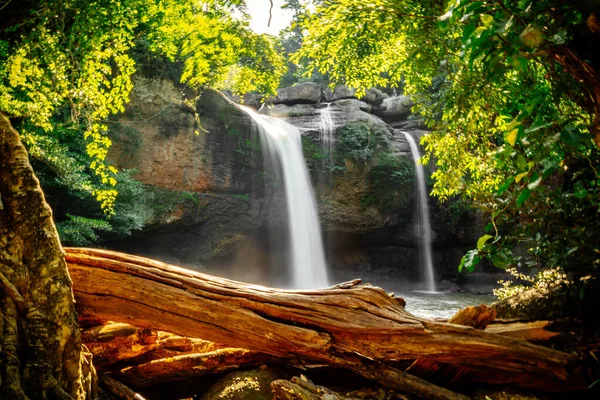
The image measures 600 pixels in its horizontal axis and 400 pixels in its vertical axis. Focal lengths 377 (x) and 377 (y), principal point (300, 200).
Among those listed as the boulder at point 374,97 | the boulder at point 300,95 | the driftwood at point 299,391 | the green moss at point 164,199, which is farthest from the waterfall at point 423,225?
the driftwood at point 299,391

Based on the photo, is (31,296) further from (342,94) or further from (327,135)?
→ (342,94)

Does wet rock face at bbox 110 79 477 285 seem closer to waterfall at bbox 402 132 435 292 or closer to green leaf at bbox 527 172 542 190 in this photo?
waterfall at bbox 402 132 435 292

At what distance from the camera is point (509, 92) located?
4277mm

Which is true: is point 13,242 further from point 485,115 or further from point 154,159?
point 154,159

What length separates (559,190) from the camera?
3715mm

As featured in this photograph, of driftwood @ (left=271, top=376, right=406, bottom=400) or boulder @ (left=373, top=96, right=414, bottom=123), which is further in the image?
boulder @ (left=373, top=96, right=414, bottom=123)

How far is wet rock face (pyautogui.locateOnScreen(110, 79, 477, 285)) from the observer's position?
13.7 meters

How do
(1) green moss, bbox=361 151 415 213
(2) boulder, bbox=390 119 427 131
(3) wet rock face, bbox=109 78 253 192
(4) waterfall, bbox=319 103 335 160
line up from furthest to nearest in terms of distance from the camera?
1. (2) boulder, bbox=390 119 427 131
2. (1) green moss, bbox=361 151 415 213
3. (4) waterfall, bbox=319 103 335 160
4. (3) wet rock face, bbox=109 78 253 192

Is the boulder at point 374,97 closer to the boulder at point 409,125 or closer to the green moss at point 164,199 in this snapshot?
the boulder at point 409,125

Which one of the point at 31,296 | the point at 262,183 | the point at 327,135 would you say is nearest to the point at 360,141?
the point at 327,135

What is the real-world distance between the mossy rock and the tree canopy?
6.48ft

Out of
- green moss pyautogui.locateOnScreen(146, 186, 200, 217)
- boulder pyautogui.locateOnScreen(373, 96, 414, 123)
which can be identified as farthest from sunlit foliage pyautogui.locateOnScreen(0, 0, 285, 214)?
boulder pyautogui.locateOnScreen(373, 96, 414, 123)

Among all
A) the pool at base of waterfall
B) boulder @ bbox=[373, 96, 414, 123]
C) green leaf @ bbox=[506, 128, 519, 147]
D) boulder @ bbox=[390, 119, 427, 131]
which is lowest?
the pool at base of waterfall

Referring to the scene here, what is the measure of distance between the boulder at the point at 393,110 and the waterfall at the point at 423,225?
3.18 m
